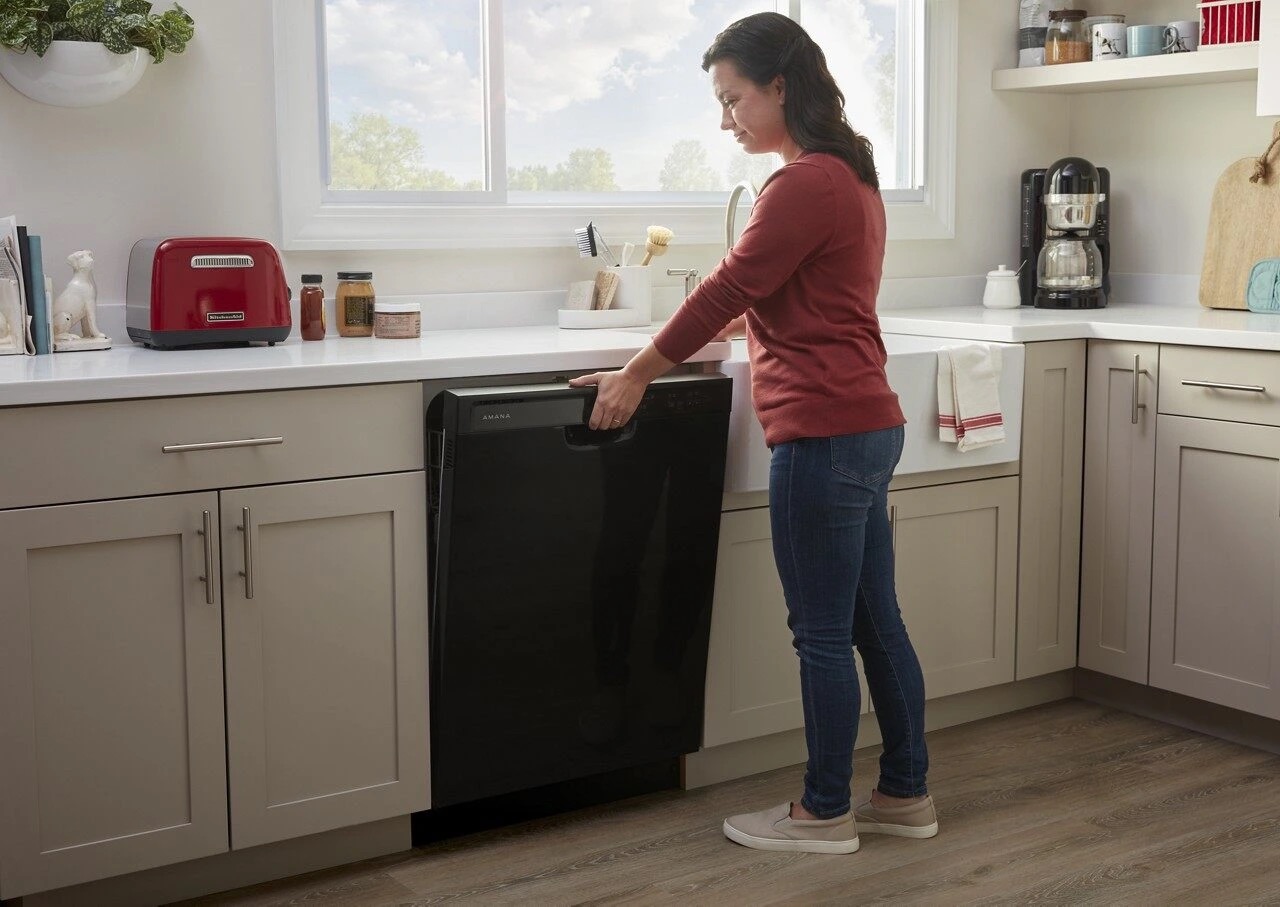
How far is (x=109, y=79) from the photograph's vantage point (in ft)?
7.92

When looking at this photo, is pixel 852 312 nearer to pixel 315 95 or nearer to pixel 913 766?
pixel 913 766

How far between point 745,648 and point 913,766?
0.39 m

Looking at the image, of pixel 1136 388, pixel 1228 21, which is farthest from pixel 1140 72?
pixel 1136 388

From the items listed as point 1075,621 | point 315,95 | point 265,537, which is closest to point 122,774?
point 265,537

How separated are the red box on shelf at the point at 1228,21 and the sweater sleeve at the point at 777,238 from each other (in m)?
Result: 1.56

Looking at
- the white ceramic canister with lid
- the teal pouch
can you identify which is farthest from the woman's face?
the teal pouch

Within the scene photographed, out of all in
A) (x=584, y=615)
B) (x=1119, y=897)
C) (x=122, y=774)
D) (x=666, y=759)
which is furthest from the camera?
(x=666, y=759)

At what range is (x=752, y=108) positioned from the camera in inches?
86.6

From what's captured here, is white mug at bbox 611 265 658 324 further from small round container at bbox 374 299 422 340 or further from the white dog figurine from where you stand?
the white dog figurine

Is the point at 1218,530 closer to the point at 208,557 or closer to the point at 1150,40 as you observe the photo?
the point at 1150,40

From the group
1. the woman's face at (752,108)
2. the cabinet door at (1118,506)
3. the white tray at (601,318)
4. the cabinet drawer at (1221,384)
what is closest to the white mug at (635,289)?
the white tray at (601,318)

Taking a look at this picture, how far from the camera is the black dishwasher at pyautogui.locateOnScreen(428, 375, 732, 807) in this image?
7.39ft

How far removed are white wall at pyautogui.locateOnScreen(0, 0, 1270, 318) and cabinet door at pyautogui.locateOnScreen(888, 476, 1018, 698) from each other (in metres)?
0.78

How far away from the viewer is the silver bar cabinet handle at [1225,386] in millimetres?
2750
